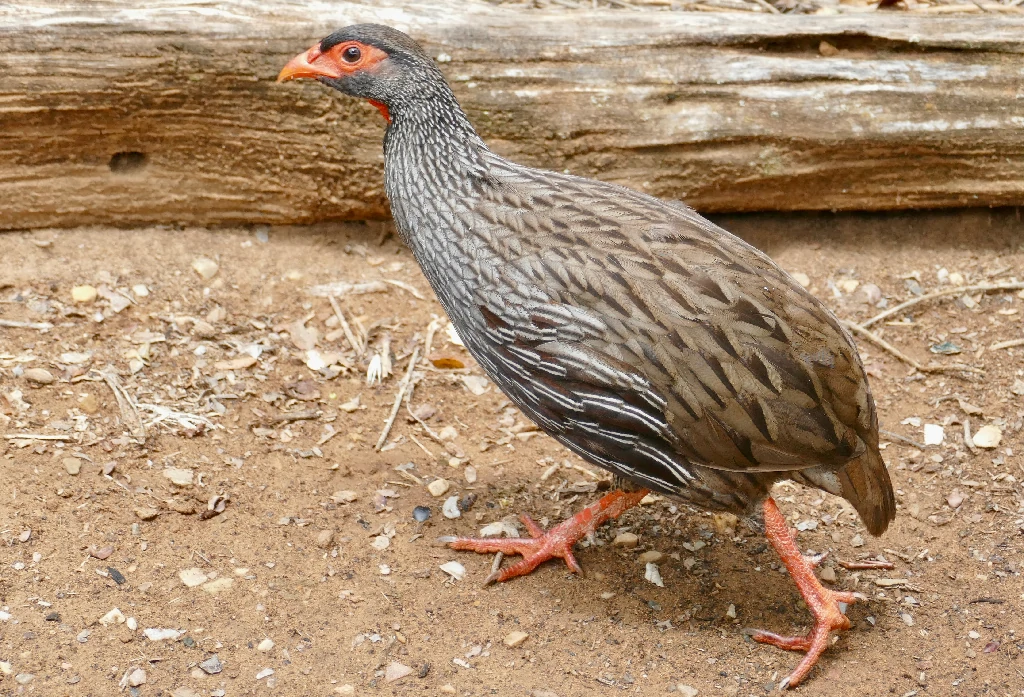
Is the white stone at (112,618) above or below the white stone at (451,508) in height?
below

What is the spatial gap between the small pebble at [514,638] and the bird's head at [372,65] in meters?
2.21

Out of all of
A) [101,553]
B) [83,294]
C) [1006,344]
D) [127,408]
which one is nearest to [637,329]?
[101,553]

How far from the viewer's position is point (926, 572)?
469 cm

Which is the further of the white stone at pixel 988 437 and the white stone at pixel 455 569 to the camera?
the white stone at pixel 988 437

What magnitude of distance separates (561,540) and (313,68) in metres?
2.26

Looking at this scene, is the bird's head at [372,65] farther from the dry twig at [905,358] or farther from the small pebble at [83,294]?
the dry twig at [905,358]

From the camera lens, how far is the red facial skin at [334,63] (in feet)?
15.0

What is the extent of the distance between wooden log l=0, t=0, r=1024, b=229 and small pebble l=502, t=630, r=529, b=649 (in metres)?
2.60

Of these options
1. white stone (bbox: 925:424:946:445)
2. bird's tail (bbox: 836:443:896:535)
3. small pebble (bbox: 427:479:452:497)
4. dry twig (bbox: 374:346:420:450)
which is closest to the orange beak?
dry twig (bbox: 374:346:420:450)

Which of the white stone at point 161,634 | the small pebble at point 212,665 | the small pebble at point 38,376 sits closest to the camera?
the small pebble at point 212,665

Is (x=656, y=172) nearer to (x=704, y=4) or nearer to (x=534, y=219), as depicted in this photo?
(x=704, y=4)

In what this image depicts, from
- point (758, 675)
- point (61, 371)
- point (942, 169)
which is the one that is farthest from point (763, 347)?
point (61, 371)

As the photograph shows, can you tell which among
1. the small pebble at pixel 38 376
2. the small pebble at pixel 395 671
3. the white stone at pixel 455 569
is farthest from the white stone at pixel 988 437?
the small pebble at pixel 38 376

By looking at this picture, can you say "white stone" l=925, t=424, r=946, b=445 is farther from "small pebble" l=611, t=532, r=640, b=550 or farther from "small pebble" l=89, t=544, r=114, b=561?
"small pebble" l=89, t=544, r=114, b=561
